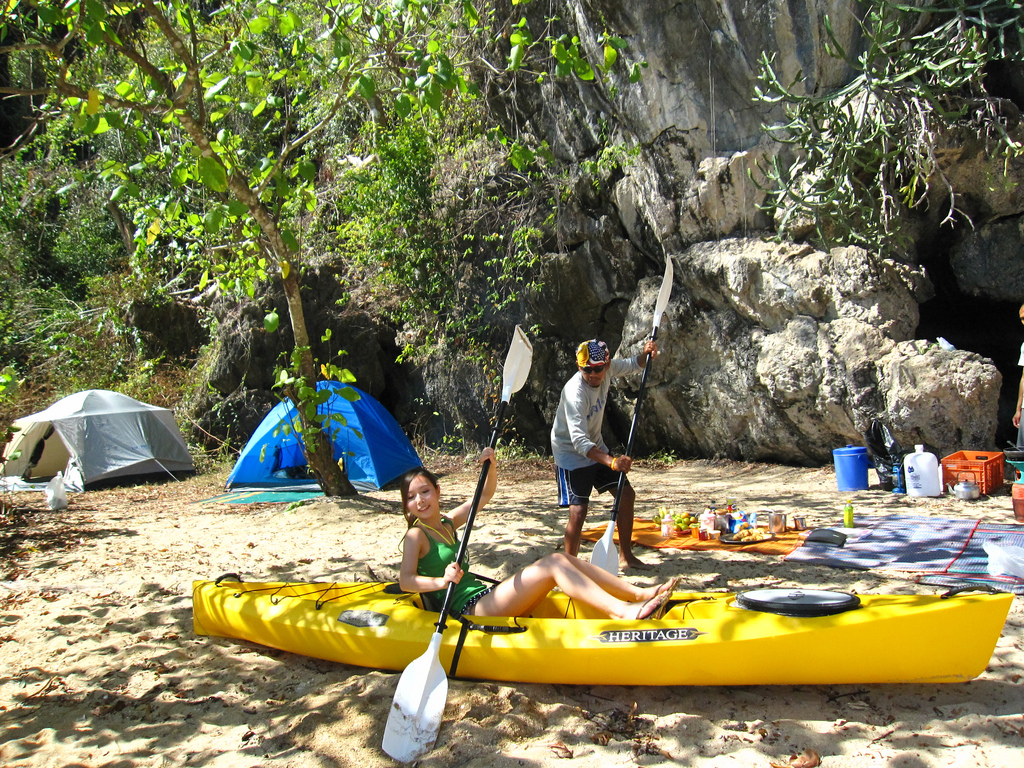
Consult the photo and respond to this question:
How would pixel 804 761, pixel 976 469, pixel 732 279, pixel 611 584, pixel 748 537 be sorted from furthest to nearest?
pixel 732 279 → pixel 976 469 → pixel 748 537 → pixel 611 584 → pixel 804 761

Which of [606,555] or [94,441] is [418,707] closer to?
[606,555]

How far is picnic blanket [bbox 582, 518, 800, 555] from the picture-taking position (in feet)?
15.6

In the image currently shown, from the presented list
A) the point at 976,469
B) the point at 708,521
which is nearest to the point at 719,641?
the point at 708,521

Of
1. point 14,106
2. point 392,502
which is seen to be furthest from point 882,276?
point 14,106

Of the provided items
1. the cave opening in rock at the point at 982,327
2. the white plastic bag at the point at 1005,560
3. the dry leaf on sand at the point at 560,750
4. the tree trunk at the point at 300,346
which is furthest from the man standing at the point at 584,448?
the cave opening in rock at the point at 982,327

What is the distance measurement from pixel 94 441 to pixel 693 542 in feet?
27.2

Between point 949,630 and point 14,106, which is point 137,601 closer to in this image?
point 949,630

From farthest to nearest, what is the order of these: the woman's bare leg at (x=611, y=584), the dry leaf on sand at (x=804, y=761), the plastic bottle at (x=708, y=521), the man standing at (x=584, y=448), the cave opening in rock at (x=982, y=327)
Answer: the cave opening in rock at (x=982, y=327), the plastic bottle at (x=708, y=521), the man standing at (x=584, y=448), the woman's bare leg at (x=611, y=584), the dry leaf on sand at (x=804, y=761)

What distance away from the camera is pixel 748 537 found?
5.05 m

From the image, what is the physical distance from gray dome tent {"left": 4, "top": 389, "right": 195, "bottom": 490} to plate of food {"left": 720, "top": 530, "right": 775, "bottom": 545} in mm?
8257

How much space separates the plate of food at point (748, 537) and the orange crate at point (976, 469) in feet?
6.83

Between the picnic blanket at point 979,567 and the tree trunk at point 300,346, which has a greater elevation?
the tree trunk at point 300,346

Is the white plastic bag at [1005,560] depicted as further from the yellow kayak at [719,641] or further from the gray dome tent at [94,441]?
the gray dome tent at [94,441]

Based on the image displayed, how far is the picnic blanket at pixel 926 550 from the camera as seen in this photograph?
152 inches
